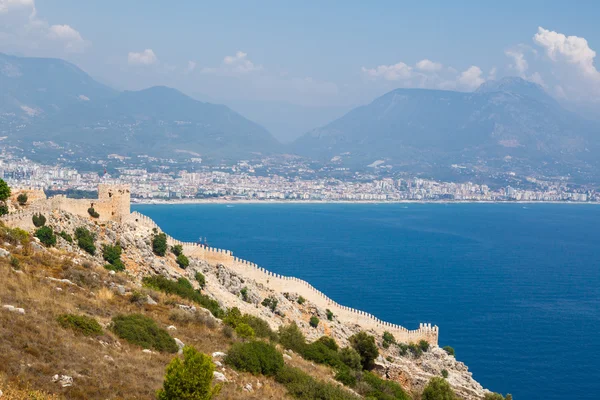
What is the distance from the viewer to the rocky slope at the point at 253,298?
2842 centimetres

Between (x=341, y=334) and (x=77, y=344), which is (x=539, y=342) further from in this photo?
(x=77, y=344)

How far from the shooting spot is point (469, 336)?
177ft

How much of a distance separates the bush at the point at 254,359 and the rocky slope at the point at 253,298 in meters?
10.8

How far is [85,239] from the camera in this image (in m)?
29.2

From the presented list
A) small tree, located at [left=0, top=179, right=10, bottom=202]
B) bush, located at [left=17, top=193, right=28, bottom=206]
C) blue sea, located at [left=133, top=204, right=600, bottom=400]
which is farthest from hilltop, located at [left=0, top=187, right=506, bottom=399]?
blue sea, located at [left=133, top=204, right=600, bottom=400]

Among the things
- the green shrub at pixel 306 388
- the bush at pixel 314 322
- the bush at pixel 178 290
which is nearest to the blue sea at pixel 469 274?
the bush at pixel 314 322

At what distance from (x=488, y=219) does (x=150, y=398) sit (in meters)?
155

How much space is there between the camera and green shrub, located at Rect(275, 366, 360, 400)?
15.2 meters

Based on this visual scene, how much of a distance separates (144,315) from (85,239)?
43.8 feet

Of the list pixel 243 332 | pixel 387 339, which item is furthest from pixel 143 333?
pixel 387 339

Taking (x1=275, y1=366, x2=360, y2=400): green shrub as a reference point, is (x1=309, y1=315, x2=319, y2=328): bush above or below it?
below

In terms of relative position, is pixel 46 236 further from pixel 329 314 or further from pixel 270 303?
pixel 329 314

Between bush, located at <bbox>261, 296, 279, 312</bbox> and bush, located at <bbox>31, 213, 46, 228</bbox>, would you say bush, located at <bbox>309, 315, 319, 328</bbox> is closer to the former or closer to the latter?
bush, located at <bbox>261, 296, 279, 312</bbox>

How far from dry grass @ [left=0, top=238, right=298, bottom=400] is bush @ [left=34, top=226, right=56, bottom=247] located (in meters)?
5.64
